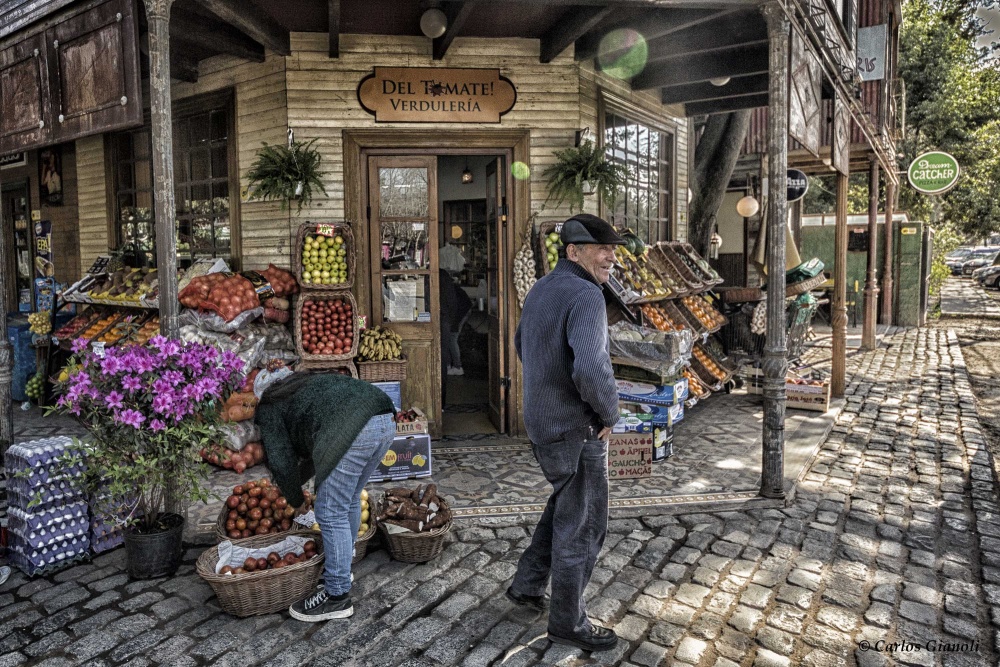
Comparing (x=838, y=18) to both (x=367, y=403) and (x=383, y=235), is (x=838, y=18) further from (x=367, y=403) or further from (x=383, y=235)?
(x=367, y=403)

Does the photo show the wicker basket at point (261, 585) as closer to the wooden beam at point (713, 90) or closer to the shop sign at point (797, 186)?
the wooden beam at point (713, 90)

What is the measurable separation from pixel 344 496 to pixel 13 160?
426 inches

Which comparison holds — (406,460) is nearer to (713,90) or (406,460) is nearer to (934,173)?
(713,90)

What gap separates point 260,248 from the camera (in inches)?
299

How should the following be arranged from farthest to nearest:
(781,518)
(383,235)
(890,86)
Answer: (890,86), (383,235), (781,518)

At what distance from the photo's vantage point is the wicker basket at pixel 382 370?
7.12 meters

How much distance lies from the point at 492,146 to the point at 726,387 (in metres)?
5.24

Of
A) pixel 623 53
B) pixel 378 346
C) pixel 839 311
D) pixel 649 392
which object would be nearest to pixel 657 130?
pixel 623 53

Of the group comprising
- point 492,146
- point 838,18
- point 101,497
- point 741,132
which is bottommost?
point 101,497

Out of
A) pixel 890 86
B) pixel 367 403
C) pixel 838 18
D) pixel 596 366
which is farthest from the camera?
pixel 890 86

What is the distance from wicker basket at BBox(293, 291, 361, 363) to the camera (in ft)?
22.7

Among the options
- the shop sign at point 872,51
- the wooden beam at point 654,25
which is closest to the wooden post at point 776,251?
the wooden beam at point 654,25

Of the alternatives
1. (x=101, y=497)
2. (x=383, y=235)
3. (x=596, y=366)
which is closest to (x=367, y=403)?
(x=596, y=366)

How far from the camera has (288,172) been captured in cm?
694
